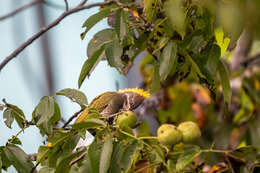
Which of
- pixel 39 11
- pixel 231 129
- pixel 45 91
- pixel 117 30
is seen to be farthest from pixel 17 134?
pixel 39 11

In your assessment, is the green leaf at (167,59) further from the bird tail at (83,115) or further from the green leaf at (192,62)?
the bird tail at (83,115)

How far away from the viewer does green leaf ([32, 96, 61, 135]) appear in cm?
83

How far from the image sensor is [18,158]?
2.78 feet

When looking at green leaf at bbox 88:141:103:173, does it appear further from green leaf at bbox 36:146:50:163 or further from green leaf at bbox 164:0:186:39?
green leaf at bbox 164:0:186:39

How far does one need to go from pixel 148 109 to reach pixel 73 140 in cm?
112

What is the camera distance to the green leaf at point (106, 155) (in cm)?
71

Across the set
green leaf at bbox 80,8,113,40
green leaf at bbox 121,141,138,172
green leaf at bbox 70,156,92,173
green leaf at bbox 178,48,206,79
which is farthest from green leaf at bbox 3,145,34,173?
green leaf at bbox 178,48,206,79

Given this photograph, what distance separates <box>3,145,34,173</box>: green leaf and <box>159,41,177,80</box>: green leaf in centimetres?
A: 37

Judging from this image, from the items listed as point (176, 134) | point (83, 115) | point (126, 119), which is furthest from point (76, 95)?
point (176, 134)

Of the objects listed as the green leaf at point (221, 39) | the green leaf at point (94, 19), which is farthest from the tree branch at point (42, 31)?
the green leaf at point (221, 39)

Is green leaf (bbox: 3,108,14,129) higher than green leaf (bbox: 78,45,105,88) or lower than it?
lower

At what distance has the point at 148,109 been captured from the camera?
6.20ft

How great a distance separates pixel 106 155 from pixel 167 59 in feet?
0.93

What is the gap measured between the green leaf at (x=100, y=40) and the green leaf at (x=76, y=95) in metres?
0.10
